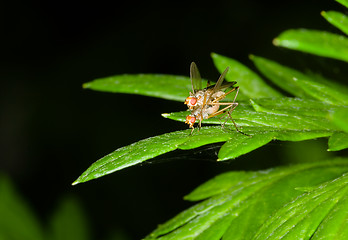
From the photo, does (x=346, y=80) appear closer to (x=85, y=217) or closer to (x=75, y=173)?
(x=85, y=217)

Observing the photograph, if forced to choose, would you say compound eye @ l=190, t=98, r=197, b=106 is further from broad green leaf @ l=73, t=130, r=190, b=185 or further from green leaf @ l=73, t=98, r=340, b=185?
broad green leaf @ l=73, t=130, r=190, b=185

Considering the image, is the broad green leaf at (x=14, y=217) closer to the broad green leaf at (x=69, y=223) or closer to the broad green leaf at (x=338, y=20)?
the broad green leaf at (x=69, y=223)

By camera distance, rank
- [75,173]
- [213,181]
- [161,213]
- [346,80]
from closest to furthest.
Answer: [213,181]
[346,80]
[161,213]
[75,173]

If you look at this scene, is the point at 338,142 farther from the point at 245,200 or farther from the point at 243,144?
the point at 245,200

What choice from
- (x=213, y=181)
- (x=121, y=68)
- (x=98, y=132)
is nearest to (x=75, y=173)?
(x=98, y=132)

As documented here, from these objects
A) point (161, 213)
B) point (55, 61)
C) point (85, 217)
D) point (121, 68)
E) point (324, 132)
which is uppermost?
point (55, 61)

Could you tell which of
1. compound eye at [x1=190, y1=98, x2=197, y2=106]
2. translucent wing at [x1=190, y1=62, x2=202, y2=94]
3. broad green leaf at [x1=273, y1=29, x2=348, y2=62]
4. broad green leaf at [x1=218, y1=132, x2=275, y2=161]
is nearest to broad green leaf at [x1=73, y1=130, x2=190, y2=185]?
broad green leaf at [x1=218, y1=132, x2=275, y2=161]
